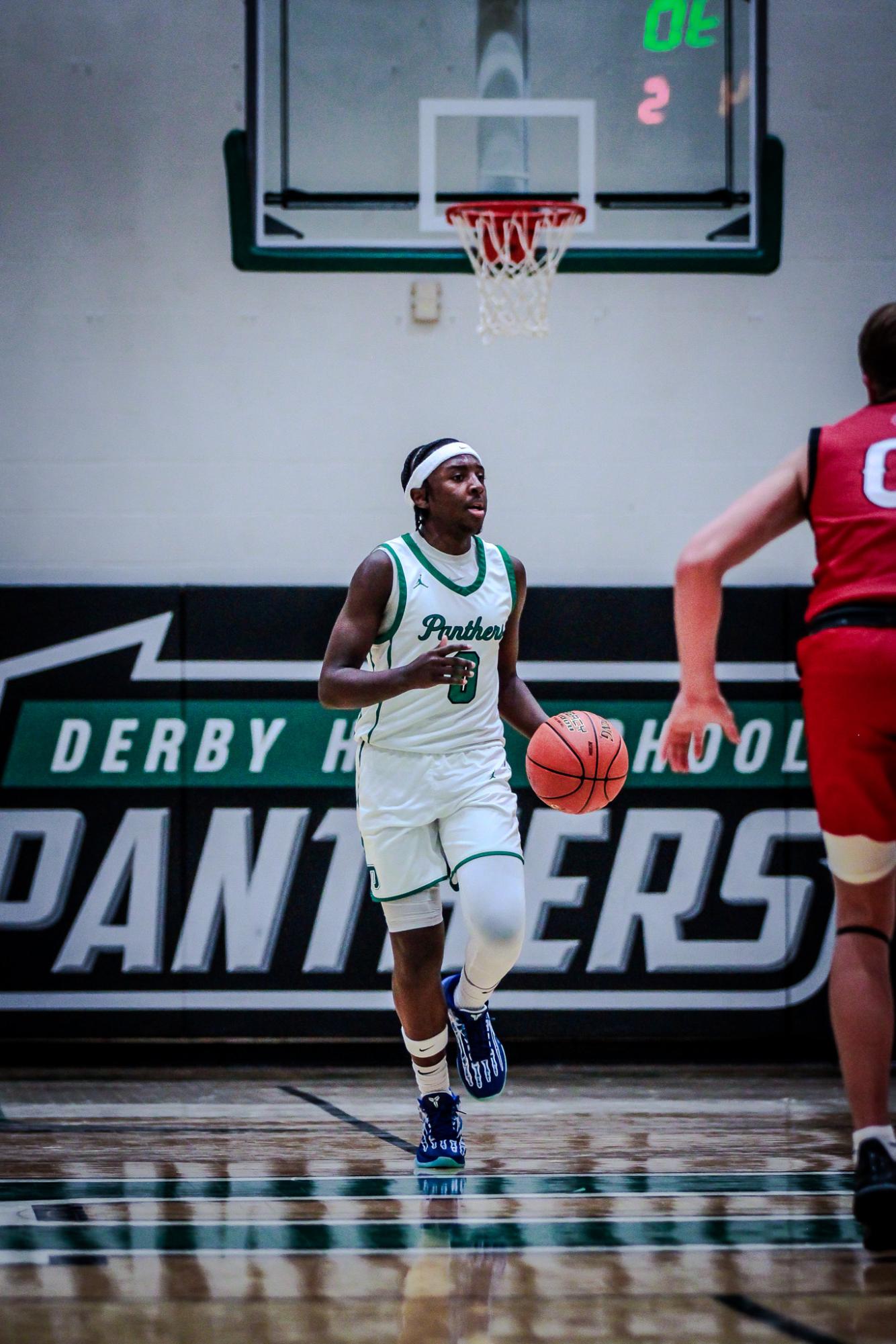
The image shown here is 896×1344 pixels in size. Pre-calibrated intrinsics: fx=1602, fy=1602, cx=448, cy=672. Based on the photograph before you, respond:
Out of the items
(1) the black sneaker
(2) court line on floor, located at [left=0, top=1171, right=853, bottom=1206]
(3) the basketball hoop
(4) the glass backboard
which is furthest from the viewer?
(4) the glass backboard

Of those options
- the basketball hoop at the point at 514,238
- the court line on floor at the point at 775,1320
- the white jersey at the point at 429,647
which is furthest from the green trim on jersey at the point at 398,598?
the basketball hoop at the point at 514,238

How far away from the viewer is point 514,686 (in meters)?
4.93

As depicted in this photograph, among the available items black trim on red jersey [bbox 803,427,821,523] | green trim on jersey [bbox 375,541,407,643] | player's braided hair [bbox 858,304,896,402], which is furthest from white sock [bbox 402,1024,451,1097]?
player's braided hair [bbox 858,304,896,402]

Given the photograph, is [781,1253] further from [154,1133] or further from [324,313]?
[324,313]

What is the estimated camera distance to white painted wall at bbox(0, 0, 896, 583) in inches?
305

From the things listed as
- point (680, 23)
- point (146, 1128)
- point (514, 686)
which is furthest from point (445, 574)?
point (680, 23)

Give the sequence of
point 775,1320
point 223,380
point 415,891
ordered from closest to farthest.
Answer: point 775,1320, point 415,891, point 223,380

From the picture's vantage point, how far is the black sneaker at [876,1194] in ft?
10.9

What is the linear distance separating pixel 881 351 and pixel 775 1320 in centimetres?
208

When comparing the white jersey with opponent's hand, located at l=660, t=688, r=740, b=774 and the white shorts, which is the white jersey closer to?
the white shorts

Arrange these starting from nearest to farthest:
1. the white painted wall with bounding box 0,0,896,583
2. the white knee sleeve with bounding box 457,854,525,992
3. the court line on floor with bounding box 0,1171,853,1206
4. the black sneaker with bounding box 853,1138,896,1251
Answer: the black sneaker with bounding box 853,1138,896,1251 < the court line on floor with bounding box 0,1171,853,1206 < the white knee sleeve with bounding box 457,854,525,992 < the white painted wall with bounding box 0,0,896,583

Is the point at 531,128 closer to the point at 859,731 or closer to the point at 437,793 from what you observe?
the point at 437,793

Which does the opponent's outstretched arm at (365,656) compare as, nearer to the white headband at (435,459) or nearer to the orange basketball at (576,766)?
the white headband at (435,459)

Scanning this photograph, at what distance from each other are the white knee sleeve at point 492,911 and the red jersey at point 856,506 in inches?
50.1
